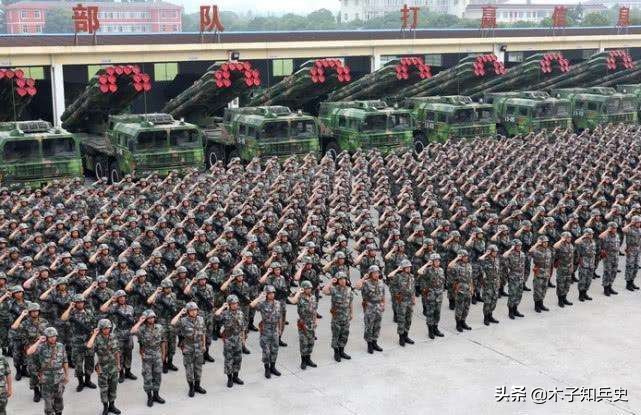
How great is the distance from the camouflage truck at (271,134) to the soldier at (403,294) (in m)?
10.4

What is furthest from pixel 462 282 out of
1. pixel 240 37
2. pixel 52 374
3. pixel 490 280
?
pixel 240 37

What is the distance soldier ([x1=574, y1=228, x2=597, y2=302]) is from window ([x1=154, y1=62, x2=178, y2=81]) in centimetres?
1776

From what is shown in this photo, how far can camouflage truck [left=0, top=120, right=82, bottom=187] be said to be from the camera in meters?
17.3

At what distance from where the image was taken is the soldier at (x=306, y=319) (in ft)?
30.2

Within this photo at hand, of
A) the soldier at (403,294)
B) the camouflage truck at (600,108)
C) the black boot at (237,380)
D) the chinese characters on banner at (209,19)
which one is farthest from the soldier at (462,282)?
the chinese characters on banner at (209,19)

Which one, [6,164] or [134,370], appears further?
[6,164]

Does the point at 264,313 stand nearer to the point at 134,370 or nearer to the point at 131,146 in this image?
the point at 134,370

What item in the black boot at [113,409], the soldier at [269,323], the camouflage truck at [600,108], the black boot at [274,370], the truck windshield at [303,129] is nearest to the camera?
the black boot at [113,409]

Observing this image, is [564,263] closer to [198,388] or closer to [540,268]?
[540,268]

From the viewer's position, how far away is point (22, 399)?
349 inches

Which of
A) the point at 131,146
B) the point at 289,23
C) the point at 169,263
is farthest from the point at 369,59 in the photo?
the point at 289,23

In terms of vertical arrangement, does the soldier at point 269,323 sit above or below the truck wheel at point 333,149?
below

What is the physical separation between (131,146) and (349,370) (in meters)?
10.8

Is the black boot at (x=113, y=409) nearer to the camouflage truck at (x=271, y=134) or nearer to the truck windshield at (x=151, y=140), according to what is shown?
the truck windshield at (x=151, y=140)
